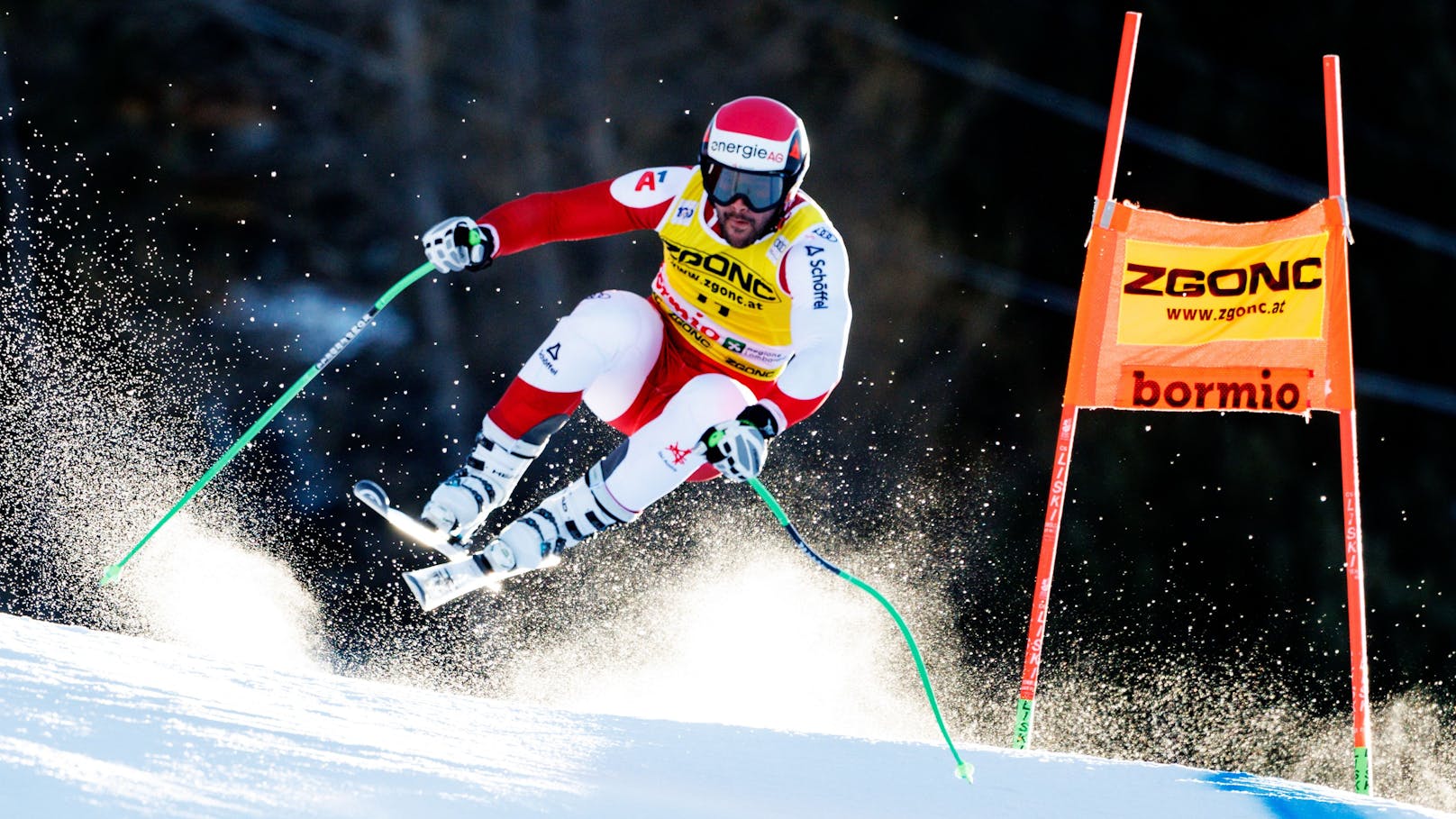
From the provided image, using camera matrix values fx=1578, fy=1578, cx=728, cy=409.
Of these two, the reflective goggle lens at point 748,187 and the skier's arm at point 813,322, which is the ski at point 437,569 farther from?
the reflective goggle lens at point 748,187

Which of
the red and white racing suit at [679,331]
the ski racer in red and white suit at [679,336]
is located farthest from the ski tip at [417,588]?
the red and white racing suit at [679,331]

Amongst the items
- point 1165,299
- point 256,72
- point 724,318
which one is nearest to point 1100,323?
point 1165,299

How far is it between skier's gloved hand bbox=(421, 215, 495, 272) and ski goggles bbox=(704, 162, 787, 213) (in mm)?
650

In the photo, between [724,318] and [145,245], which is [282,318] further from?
[724,318]

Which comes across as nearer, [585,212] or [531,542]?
[531,542]

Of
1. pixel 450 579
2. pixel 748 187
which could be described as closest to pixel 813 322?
pixel 748 187

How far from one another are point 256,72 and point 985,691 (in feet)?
23.7

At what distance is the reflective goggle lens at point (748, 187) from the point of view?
13.0 ft

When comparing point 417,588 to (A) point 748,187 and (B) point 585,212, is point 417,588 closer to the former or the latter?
(B) point 585,212

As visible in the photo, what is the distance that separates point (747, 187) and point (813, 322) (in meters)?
0.38

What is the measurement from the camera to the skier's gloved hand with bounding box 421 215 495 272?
421 centimetres

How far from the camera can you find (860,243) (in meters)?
11.4

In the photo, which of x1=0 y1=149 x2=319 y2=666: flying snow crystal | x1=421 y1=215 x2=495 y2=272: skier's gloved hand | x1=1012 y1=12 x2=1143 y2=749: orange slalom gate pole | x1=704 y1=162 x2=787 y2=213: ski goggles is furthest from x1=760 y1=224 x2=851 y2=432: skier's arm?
x1=0 y1=149 x2=319 y2=666: flying snow crystal

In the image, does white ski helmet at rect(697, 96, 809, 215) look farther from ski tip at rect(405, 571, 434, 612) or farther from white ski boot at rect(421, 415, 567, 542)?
ski tip at rect(405, 571, 434, 612)
